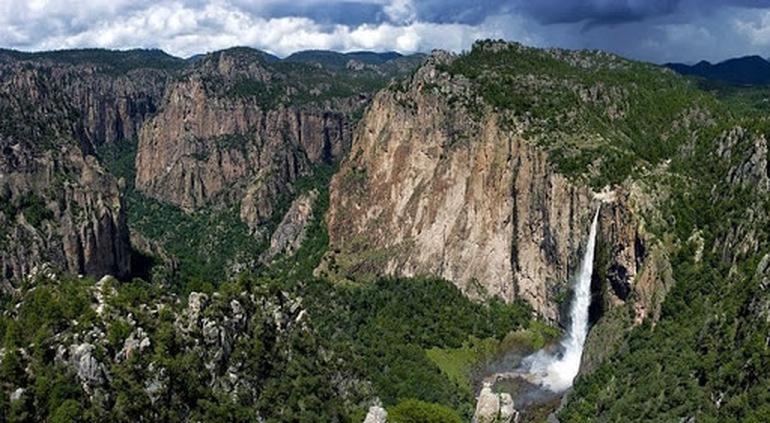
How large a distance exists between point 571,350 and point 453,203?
41631mm

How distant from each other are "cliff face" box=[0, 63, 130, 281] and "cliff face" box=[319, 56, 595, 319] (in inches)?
1708

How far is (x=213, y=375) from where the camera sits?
79.1m

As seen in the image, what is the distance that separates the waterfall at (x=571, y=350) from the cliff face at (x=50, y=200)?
7731cm

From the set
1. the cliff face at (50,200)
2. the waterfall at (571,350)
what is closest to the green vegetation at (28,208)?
the cliff face at (50,200)

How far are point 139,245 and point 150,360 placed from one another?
12210 centimetres

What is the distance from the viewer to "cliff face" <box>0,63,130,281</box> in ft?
474

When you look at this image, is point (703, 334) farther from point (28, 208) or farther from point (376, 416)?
point (28, 208)

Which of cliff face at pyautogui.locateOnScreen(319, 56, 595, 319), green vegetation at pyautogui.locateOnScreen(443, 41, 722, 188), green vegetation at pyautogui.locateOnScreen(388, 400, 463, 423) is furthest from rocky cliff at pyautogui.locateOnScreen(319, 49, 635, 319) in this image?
green vegetation at pyautogui.locateOnScreen(388, 400, 463, 423)

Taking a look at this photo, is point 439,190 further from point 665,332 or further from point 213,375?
point 213,375

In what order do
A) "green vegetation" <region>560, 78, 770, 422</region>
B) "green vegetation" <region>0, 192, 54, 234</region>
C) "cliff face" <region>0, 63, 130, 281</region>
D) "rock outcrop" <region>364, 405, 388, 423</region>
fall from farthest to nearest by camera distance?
1. "green vegetation" <region>0, 192, 54, 234</region>
2. "cliff face" <region>0, 63, 130, 281</region>
3. "green vegetation" <region>560, 78, 770, 422</region>
4. "rock outcrop" <region>364, 405, 388, 423</region>

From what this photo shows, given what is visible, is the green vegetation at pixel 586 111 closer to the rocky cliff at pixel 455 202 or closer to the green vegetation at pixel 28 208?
the rocky cliff at pixel 455 202

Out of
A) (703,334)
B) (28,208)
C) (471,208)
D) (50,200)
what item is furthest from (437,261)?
(28,208)

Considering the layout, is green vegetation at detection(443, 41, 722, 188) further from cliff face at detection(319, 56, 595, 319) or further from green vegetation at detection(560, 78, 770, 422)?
green vegetation at detection(560, 78, 770, 422)

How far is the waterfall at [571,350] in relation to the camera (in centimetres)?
12825
